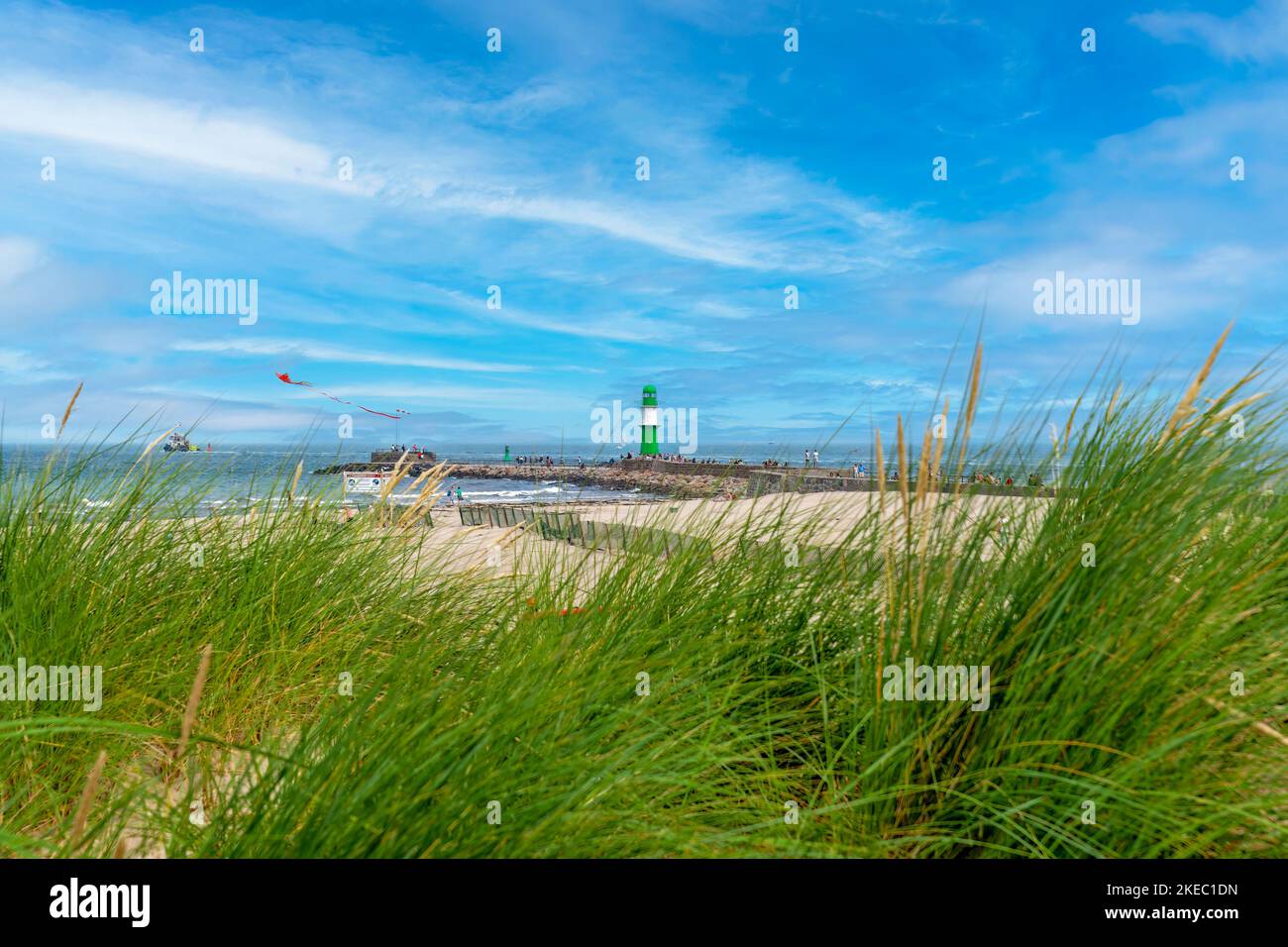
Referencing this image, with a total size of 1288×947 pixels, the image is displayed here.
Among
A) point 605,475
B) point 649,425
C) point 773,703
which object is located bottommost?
point 773,703

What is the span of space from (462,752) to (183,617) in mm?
1751

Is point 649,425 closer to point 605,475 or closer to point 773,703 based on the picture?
point 605,475

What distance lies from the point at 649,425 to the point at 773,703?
34.5 m

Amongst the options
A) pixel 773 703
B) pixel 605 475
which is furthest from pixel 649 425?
pixel 773 703

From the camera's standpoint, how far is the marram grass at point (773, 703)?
62.1 inches

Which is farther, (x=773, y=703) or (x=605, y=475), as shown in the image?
(x=605, y=475)

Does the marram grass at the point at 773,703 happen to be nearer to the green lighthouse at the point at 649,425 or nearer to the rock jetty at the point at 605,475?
the rock jetty at the point at 605,475

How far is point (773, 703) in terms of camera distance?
92.4 inches

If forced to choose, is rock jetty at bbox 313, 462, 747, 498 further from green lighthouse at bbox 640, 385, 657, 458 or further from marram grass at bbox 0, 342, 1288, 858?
marram grass at bbox 0, 342, 1288, 858

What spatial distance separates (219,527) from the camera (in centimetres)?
343

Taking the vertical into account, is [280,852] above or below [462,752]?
below

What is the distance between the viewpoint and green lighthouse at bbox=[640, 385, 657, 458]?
36.5 meters
